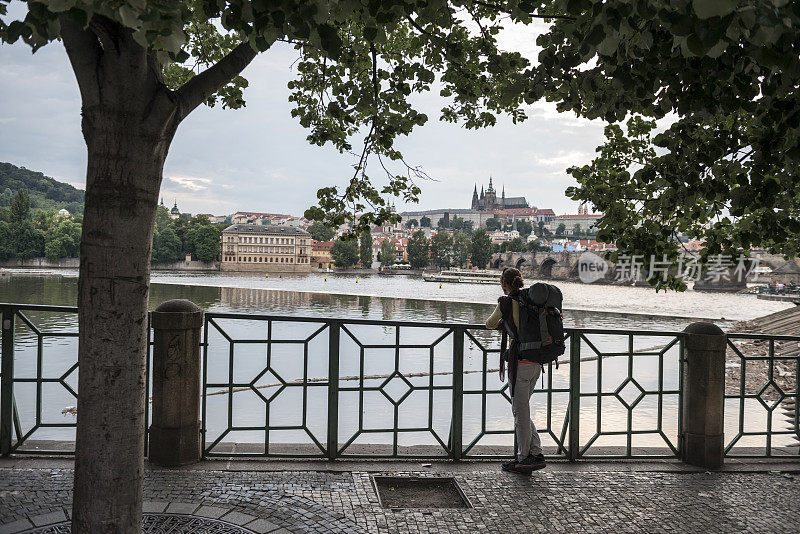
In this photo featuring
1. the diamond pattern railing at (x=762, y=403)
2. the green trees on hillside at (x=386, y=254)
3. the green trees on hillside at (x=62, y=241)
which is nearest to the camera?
the diamond pattern railing at (x=762, y=403)

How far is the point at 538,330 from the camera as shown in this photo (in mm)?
4301

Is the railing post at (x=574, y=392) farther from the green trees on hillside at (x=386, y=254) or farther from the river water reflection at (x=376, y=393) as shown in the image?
the green trees on hillside at (x=386, y=254)

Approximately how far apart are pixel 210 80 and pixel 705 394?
425 centimetres

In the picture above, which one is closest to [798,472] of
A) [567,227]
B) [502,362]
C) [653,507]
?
[653,507]

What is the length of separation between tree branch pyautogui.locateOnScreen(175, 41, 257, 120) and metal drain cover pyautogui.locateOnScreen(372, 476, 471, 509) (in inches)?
102

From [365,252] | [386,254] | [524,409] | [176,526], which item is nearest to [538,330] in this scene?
[524,409]

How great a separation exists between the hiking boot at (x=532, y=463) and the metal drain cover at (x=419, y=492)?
0.54 metres

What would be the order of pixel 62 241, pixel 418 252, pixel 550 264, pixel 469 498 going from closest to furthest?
pixel 469 498, pixel 62 241, pixel 550 264, pixel 418 252

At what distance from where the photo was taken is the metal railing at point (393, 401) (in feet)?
14.8

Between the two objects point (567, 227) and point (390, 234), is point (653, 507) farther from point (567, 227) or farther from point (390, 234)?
point (567, 227)

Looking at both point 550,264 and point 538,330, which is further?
point 550,264

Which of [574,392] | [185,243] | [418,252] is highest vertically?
[185,243]

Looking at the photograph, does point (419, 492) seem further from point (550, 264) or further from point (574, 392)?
point (550, 264)

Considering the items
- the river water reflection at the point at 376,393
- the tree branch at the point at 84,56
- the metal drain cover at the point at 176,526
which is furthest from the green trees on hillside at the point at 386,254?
the tree branch at the point at 84,56
